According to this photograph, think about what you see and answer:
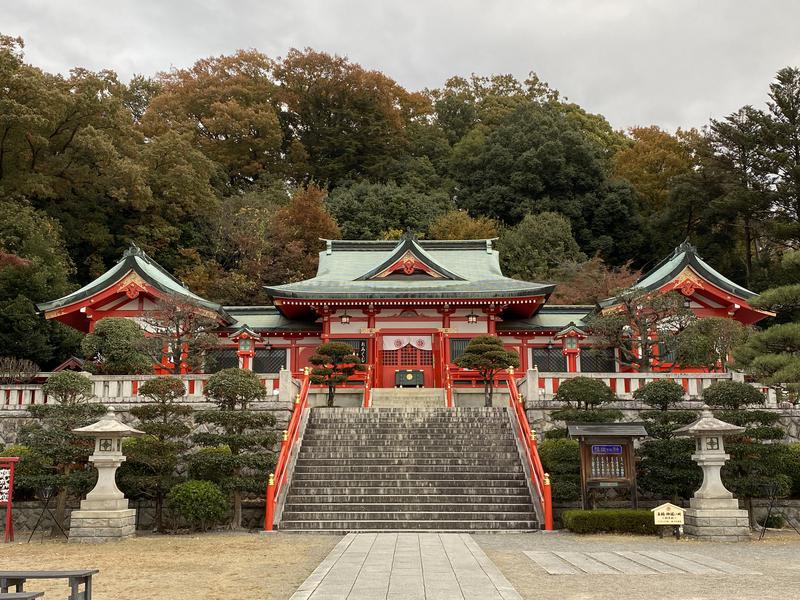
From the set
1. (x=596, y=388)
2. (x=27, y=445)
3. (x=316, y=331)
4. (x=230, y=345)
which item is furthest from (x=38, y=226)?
(x=596, y=388)

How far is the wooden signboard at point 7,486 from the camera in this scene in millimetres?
14391

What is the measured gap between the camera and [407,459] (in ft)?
57.7

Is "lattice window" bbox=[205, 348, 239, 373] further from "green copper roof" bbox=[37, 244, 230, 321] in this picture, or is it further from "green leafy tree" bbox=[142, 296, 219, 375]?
"green leafy tree" bbox=[142, 296, 219, 375]

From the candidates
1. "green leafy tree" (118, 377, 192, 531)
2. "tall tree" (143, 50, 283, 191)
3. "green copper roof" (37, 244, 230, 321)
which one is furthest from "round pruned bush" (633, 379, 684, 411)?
"tall tree" (143, 50, 283, 191)

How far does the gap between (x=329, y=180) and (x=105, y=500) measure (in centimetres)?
4050

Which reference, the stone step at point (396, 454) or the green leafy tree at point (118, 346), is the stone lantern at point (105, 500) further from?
the green leafy tree at point (118, 346)

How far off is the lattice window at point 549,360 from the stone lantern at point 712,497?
43.9 feet

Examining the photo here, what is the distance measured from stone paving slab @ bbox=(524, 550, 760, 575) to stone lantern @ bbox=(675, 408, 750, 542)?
2182 mm

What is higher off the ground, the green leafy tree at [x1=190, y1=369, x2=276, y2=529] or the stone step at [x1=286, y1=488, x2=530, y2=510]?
the green leafy tree at [x1=190, y1=369, x2=276, y2=529]

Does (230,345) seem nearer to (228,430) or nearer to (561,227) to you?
(228,430)

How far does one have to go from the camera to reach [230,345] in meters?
28.6

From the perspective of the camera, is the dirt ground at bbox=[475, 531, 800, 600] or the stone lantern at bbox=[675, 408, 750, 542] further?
the stone lantern at bbox=[675, 408, 750, 542]

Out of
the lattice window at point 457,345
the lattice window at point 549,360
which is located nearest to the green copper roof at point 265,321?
the lattice window at point 457,345

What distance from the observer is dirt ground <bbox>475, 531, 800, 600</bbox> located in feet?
27.9
